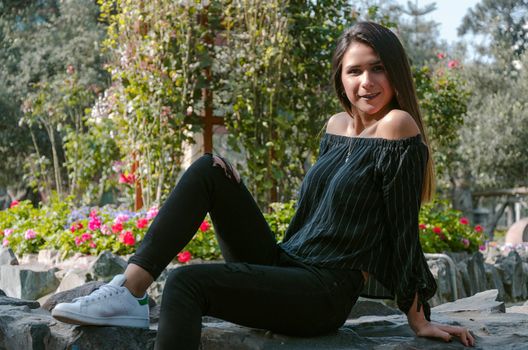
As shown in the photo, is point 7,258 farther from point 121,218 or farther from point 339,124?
point 339,124

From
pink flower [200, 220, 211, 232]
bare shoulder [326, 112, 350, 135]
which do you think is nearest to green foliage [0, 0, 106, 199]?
pink flower [200, 220, 211, 232]

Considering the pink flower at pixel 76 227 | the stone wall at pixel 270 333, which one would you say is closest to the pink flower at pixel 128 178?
the pink flower at pixel 76 227

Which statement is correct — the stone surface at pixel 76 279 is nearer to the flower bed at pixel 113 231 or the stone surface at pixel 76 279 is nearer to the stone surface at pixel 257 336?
the flower bed at pixel 113 231

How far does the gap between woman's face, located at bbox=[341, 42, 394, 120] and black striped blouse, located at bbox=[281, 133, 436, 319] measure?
4.8 inches

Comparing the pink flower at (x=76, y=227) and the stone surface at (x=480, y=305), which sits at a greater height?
the stone surface at (x=480, y=305)

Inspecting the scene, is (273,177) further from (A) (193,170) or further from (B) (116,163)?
(A) (193,170)


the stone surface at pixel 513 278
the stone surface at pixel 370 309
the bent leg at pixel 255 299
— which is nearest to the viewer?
the bent leg at pixel 255 299

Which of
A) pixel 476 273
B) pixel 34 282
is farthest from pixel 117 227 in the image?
pixel 476 273

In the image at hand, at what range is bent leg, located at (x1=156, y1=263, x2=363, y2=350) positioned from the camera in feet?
6.25

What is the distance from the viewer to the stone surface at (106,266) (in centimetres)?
452

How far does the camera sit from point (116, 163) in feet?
28.6

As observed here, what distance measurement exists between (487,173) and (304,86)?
416 inches

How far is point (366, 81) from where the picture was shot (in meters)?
2.25

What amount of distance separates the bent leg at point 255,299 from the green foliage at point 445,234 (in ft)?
14.1
